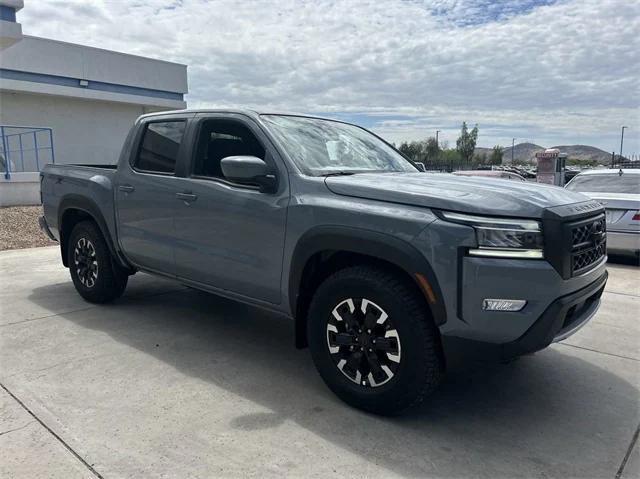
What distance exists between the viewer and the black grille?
2908 millimetres

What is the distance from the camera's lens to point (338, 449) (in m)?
2.89

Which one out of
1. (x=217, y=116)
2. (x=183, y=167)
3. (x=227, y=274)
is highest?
(x=217, y=116)

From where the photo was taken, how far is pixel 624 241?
8.18m

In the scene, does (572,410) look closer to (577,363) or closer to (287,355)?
(577,363)

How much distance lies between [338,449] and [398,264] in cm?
108

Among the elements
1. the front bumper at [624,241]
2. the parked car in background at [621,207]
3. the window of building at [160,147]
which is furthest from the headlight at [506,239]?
the front bumper at [624,241]

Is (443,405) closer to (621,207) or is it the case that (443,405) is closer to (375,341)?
(375,341)

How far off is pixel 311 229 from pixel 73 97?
809 inches

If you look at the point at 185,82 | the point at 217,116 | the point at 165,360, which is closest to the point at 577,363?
the point at 165,360

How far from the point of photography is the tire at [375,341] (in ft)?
9.70

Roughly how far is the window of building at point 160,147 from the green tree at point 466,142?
7267 centimetres

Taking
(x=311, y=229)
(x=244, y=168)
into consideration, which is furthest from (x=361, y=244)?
(x=244, y=168)

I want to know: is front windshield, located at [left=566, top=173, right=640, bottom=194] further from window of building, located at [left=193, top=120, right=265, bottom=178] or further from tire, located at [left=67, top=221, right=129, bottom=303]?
tire, located at [left=67, top=221, right=129, bottom=303]

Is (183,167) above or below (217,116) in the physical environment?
below
